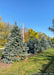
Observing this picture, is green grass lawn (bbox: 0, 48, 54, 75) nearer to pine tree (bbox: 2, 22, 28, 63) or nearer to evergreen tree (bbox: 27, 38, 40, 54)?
pine tree (bbox: 2, 22, 28, 63)

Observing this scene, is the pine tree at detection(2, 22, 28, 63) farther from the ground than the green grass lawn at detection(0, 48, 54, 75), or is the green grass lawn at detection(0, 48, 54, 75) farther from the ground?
the pine tree at detection(2, 22, 28, 63)

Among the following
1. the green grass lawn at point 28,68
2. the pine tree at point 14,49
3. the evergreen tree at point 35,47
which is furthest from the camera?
the evergreen tree at point 35,47

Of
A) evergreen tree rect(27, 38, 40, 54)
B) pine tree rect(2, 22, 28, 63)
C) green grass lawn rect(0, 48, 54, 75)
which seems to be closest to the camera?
green grass lawn rect(0, 48, 54, 75)

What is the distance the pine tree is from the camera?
15.5 feet

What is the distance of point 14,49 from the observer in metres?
5.09

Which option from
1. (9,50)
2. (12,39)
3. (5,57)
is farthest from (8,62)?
(12,39)

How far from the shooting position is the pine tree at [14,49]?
4.71 m

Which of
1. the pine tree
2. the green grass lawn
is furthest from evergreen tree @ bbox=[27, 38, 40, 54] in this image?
the green grass lawn

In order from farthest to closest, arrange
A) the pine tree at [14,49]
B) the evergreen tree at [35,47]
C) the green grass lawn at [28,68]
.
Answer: the evergreen tree at [35,47] < the pine tree at [14,49] < the green grass lawn at [28,68]

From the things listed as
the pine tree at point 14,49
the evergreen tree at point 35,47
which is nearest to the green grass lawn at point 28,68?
the pine tree at point 14,49

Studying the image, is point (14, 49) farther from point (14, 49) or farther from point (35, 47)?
point (35, 47)

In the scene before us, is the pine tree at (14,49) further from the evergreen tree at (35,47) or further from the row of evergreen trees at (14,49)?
the evergreen tree at (35,47)

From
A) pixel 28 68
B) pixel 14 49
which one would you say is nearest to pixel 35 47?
pixel 14 49

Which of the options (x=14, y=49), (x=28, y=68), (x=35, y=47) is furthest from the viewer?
(x=35, y=47)
